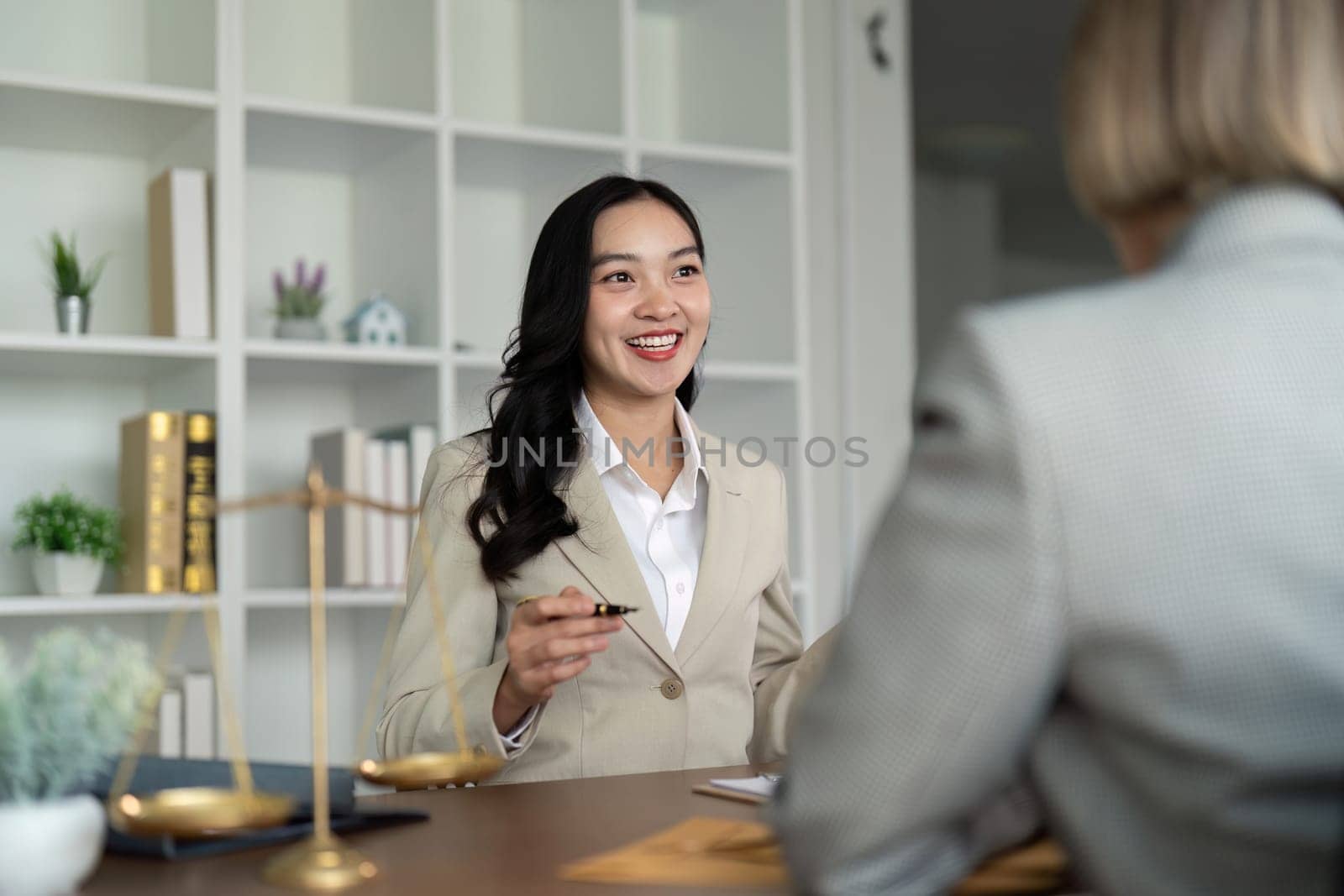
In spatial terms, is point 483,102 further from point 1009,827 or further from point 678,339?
point 1009,827

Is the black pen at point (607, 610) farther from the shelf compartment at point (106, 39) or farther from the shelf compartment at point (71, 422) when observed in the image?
the shelf compartment at point (106, 39)

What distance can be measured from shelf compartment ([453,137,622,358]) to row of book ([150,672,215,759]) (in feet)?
3.39

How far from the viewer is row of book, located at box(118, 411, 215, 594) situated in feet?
9.32

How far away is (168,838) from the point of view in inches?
47.8

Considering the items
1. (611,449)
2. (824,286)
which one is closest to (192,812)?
(611,449)

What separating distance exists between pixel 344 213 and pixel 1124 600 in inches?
114

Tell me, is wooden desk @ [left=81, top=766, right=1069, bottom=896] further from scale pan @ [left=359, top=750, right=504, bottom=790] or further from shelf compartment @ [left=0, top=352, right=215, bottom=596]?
shelf compartment @ [left=0, top=352, right=215, bottom=596]

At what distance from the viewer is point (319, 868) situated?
110 cm

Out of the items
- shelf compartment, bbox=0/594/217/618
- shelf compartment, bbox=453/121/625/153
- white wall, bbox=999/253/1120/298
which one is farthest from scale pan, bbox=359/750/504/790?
white wall, bbox=999/253/1120/298

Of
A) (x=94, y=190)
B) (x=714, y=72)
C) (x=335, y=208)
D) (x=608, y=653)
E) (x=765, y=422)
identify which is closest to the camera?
(x=608, y=653)

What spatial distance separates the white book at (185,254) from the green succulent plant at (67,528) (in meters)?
0.40

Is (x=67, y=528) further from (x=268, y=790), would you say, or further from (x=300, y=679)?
(x=268, y=790)

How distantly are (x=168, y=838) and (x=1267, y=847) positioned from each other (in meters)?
0.87

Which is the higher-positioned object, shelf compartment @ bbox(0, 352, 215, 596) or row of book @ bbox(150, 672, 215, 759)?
shelf compartment @ bbox(0, 352, 215, 596)
